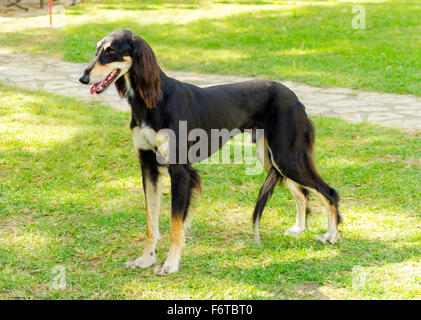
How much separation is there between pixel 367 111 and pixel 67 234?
467 cm

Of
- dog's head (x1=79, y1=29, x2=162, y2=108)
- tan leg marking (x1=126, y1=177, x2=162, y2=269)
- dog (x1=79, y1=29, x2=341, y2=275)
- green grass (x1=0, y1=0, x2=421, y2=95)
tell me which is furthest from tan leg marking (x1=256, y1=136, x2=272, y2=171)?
green grass (x1=0, y1=0, x2=421, y2=95)

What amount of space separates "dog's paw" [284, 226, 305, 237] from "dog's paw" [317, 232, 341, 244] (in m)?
0.21

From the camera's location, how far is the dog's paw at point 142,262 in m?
4.02

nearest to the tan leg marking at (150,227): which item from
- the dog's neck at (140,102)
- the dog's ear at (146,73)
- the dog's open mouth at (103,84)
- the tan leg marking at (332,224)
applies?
the dog's neck at (140,102)

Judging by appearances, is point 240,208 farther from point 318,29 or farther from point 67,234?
point 318,29

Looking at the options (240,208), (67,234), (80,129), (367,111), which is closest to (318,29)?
(367,111)

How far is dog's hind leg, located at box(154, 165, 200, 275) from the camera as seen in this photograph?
3848mm

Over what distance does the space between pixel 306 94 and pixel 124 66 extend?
5.24 meters

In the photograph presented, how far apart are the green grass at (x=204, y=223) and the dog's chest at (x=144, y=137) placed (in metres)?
0.88

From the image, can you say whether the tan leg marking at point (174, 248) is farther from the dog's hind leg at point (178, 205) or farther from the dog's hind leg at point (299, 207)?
the dog's hind leg at point (299, 207)

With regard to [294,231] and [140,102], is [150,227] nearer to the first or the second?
[140,102]

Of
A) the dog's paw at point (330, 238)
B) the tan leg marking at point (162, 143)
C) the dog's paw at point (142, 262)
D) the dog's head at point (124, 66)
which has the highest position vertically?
the dog's head at point (124, 66)

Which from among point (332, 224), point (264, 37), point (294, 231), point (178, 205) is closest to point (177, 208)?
point (178, 205)

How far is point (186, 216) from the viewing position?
12.8 feet
